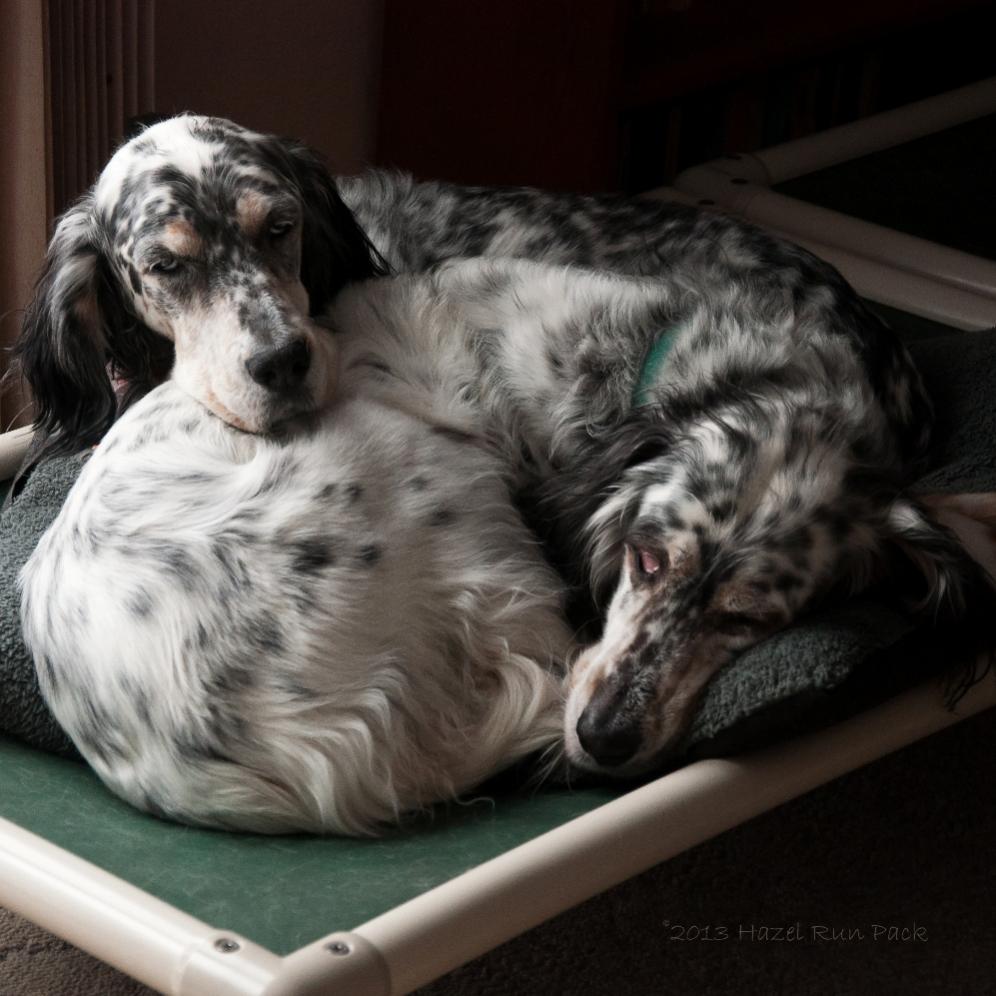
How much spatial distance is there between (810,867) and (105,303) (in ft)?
4.47

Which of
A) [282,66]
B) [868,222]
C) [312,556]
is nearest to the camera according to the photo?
[312,556]

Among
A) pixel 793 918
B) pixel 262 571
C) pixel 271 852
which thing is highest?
pixel 262 571

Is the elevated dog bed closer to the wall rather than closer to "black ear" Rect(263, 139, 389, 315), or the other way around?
"black ear" Rect(263, 139, 389, 315)

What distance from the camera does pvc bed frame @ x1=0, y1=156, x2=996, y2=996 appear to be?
1.51 meters

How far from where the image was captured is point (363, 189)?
279 centimetres

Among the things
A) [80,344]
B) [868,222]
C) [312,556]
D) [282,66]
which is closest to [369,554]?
[312,556]

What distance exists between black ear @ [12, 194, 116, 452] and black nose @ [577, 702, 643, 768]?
0.88 meters

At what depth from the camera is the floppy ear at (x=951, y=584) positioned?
1.93 m

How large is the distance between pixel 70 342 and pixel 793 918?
135 centimetres

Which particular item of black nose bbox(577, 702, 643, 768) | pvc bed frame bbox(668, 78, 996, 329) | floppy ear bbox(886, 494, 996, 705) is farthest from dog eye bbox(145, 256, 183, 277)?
pvc bed frame bbox(668, 78, 996, 329)

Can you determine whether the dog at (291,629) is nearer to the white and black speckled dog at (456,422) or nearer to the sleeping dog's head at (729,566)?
the white and black speckled dog at (456,422)

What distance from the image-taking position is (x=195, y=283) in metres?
2.16

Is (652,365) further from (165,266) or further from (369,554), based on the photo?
(165,266)

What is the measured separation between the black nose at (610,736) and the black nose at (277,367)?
0.57 m
